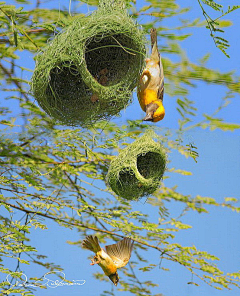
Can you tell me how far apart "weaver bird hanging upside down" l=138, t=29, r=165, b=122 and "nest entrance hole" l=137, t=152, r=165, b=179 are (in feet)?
1.09

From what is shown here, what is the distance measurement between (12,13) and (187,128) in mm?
967

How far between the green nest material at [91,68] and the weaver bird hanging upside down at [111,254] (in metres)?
0.63

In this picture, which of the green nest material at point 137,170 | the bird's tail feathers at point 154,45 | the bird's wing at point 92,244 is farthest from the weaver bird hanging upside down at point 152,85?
the bird's wing at point 92,244

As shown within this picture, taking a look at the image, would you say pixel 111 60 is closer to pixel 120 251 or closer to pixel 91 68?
pixel 91 68

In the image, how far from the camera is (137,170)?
4.91 feet

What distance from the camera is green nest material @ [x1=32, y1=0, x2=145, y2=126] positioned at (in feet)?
→ 3.47

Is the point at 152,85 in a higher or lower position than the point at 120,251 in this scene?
higher

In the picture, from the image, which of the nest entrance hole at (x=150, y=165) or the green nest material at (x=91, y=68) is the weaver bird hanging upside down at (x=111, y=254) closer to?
the nest entrance hole at (x=150, y=165)

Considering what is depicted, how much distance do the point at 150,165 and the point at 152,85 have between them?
1.51ft

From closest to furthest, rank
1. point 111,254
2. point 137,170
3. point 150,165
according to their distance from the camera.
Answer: point 137,170 → point 150,165 → point 111,254

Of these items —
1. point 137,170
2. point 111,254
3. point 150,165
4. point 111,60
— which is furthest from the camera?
point 111,254

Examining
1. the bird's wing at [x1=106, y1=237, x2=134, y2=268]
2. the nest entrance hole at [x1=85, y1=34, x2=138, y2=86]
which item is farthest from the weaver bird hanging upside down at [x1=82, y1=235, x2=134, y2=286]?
the nest entrance hole at [x1=85, y1=34, x2=138, y2=86]

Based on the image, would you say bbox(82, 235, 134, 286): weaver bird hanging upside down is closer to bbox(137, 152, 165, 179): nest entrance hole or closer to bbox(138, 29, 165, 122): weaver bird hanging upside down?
bbox(137, 152, 165, 179): nest entrance hole

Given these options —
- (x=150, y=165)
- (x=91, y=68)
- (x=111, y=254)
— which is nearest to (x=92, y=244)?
(x=111, y=254)
